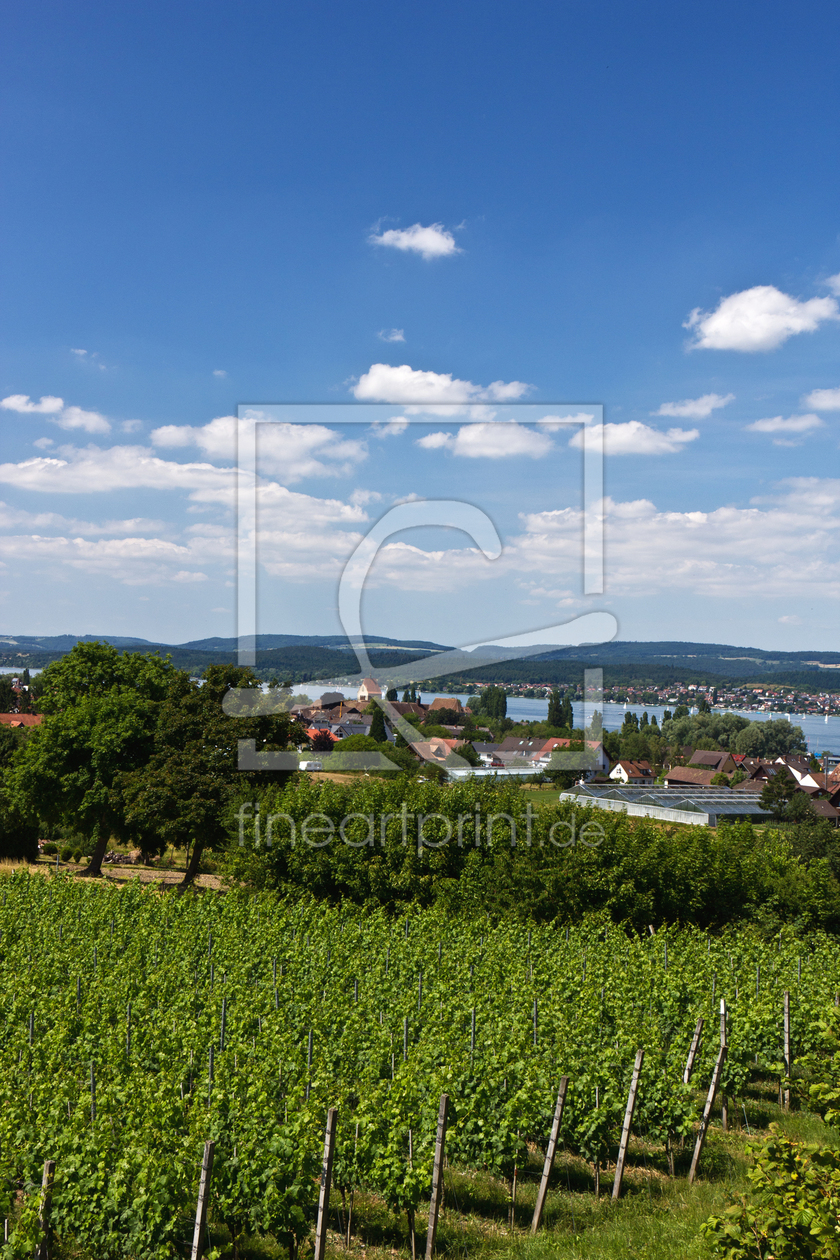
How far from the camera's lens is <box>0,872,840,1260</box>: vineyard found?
646cm

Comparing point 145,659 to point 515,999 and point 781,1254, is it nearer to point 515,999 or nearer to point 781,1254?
point 515,999

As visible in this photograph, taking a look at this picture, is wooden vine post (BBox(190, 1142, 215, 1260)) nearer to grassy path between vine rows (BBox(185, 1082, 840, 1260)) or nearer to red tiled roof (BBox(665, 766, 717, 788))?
grassy path between vine rows (BBox(185, 1082, 840, 1260))

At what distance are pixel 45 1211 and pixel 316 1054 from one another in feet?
13.6

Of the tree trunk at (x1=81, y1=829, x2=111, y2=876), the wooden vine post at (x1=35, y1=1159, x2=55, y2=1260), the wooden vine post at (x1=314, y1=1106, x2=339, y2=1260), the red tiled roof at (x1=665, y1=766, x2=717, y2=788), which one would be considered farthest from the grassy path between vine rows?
the red tiled roof at (x1=665, y1=766, x2=717, y2=788)

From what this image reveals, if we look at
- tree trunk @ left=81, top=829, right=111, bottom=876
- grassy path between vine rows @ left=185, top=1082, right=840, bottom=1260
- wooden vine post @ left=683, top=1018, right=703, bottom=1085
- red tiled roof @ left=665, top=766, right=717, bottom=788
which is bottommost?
red tiled roof @ left=665, top=766, right=717, bottom=788

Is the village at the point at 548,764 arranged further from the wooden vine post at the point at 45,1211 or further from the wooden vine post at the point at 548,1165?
the wooden vine post at the point at 45,1211

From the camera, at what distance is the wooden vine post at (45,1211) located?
560cm

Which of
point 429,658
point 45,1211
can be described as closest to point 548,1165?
point 45,1211

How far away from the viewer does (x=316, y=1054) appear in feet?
31.3

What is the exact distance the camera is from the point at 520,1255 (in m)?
6.62

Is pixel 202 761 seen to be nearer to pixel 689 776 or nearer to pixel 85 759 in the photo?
pixel 85 759

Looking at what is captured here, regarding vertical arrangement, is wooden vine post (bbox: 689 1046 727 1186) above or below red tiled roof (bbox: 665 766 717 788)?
above

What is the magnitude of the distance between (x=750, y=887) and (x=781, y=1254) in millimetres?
19376

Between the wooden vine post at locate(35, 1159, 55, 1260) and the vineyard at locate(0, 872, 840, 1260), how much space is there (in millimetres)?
111
